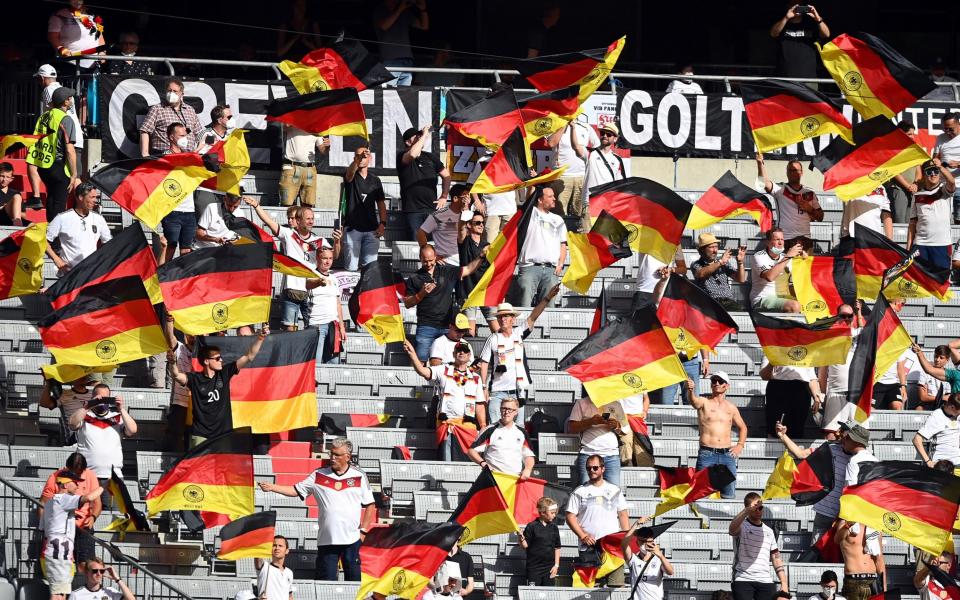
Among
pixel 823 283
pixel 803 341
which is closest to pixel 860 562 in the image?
pixel 803 341

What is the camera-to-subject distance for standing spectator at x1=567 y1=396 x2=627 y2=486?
18938 mm

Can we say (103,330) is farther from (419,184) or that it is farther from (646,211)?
(646,211)

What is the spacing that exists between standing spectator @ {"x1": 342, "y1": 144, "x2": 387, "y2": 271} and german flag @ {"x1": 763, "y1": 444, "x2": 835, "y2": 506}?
19.3 ft

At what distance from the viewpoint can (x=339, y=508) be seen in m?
17.6

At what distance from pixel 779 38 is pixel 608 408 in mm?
7765

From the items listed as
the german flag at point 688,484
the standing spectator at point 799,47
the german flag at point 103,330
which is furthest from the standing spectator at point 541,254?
the standing spectator at point 799,47

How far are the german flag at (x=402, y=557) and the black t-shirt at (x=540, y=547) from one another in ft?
3.52

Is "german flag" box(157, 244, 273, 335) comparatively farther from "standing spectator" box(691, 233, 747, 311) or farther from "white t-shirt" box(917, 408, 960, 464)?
"white t-shirt" box(917, 408, 960, 464)

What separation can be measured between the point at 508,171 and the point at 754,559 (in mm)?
5550

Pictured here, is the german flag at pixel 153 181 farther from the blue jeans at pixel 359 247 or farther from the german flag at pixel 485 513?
the german flag at pixel 485 513

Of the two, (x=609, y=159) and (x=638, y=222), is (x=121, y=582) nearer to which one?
(x=638, y=222)

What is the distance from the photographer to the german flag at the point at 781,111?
22.1 m

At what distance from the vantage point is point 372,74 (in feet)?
77.9

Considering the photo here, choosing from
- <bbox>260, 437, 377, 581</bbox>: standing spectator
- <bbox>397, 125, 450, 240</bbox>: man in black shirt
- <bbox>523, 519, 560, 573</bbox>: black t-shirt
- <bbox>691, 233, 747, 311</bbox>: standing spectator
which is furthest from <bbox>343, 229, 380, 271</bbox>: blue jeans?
<bbox>523, 519, 560, 573</bbox>: black t-shirt
